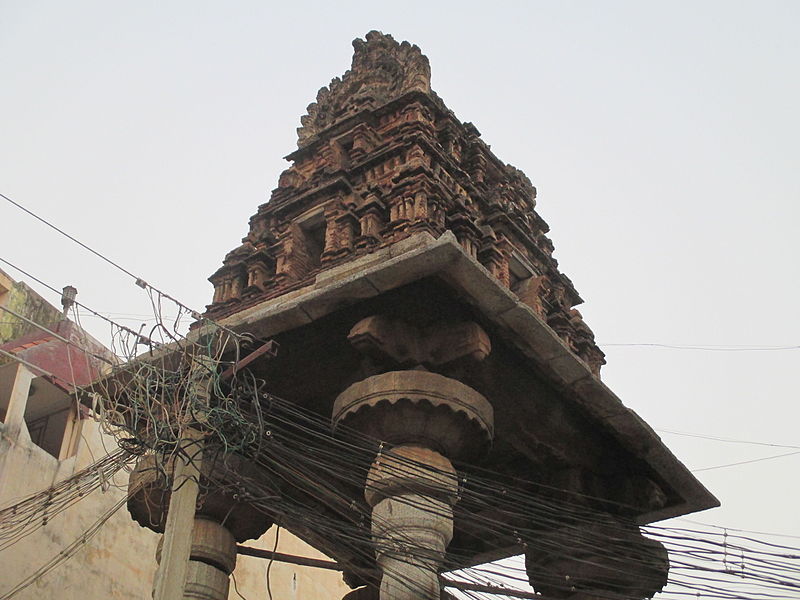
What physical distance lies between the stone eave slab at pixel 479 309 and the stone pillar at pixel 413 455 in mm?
822

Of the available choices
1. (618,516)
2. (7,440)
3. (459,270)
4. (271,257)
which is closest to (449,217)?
(271,257)

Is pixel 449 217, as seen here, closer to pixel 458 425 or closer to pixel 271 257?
pixel 271 257

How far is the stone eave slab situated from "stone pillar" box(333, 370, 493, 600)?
82 centimetres

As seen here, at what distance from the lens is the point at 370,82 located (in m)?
16.1

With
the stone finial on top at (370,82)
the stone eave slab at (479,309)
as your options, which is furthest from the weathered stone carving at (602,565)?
the stone finial on top at (370,82)

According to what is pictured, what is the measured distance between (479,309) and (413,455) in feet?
5.17

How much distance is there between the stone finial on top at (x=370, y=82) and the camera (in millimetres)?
15306

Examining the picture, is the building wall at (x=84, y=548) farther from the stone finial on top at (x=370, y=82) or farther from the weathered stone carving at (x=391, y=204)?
the stone finial on top at (x=370, y=82)

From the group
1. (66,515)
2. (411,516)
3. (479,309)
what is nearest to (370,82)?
(479,309)

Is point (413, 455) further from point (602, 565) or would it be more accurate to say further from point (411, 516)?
point (602, 565)

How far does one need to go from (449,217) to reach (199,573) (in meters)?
5.33

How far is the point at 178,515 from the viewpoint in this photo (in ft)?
26.8

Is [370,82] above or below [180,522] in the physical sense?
above

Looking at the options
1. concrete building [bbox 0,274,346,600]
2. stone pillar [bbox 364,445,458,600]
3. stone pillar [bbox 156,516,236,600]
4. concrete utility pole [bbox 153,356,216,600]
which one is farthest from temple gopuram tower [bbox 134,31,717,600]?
concrete building [bbox 0,274,346,600]
